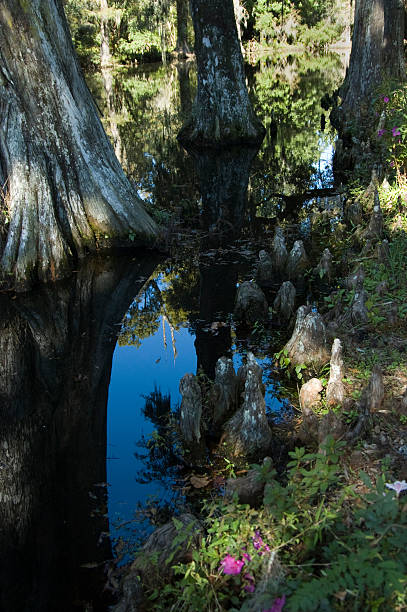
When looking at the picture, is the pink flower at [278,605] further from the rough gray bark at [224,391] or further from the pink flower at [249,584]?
the rough gray bark at [224,391]

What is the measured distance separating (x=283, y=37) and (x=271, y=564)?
5089 centimetres

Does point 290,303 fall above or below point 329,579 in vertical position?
above

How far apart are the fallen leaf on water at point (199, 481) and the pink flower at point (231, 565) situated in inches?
54.7

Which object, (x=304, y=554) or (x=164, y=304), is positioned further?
(x=164, y=304)

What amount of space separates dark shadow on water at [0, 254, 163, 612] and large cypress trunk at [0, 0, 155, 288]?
2.16 feet

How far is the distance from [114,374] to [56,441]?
122cm

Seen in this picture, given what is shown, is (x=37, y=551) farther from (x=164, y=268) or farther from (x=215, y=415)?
(x=164, y=268)

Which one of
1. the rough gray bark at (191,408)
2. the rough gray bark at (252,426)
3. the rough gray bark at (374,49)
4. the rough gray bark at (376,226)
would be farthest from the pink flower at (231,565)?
the rough gray bark at (374,49)

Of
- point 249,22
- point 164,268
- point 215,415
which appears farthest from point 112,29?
point 215,415

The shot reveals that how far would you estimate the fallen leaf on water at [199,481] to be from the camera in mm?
4043

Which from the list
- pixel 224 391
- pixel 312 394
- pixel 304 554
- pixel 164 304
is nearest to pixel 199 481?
pixel 224 391

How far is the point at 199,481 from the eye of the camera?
4094 mm

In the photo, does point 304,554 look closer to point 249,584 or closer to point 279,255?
point 249,584

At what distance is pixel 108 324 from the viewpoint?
265 inches
